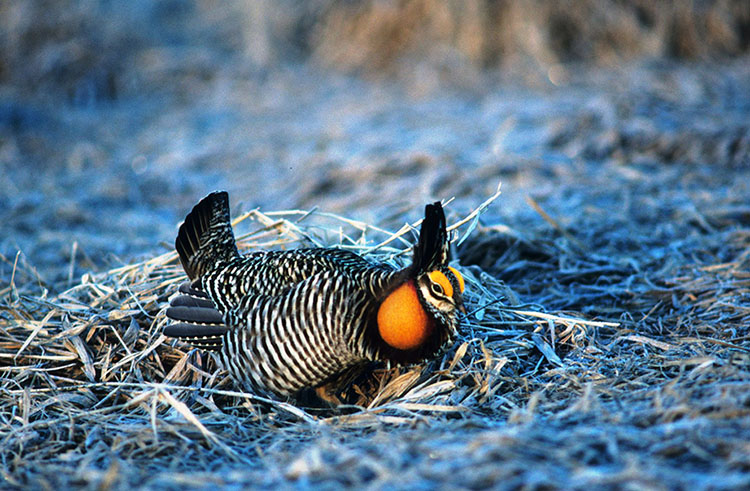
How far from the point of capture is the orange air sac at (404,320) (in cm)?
258

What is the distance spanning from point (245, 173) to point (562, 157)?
324 centimetres

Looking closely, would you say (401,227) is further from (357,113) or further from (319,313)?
(357,113)

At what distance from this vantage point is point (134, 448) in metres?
2.43

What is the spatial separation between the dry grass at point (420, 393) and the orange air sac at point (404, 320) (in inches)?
9.8

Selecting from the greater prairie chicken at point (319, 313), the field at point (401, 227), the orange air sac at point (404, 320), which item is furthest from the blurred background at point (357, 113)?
the orange air sac at point (404, 320)

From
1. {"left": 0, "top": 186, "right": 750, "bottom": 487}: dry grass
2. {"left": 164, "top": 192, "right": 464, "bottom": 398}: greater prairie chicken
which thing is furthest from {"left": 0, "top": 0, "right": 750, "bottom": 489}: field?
{"left": 164, "top": 192, "right": 464, "bottom": 398}: greater prairie chicken

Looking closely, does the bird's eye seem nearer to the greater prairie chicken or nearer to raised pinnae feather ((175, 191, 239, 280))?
the greater prairie chicken

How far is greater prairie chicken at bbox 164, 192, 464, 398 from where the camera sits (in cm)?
258

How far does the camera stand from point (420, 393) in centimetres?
269

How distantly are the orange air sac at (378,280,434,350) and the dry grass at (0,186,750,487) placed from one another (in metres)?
0.25

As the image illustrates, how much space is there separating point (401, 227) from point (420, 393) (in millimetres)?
1635

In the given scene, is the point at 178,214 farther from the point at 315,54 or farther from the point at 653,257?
the point at 315,54

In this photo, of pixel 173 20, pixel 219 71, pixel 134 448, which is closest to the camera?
pixel 134 448

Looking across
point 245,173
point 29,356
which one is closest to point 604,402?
point 29,356
